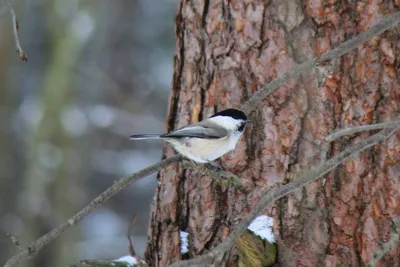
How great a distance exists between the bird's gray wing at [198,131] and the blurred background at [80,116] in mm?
5800

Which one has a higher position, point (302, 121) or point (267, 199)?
point (302, 121)

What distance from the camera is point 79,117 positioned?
948 cm

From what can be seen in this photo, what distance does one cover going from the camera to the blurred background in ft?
28.3

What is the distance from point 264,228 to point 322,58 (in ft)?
2.19

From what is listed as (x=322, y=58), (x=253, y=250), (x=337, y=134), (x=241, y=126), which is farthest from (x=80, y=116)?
(x=337, y=134)

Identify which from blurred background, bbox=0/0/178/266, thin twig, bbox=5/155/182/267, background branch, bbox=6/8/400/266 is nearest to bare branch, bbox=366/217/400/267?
background branch, bbox=6/8/400/266

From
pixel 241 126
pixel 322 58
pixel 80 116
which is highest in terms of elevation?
pixel 80 116

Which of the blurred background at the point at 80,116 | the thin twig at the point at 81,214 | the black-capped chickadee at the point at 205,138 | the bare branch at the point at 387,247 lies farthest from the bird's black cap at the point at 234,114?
the blurred background at the point at 80,116

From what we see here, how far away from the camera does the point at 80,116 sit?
952 cm

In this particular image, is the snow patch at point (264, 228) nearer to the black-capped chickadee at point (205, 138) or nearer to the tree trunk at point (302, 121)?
the tree trunk at point (302, 121)

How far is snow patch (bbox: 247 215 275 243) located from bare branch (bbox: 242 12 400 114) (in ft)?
1.38

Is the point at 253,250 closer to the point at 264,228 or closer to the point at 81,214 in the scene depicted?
the point at 264,228

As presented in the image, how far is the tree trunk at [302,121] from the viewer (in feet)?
8.73

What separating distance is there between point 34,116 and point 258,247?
772 centimetres
